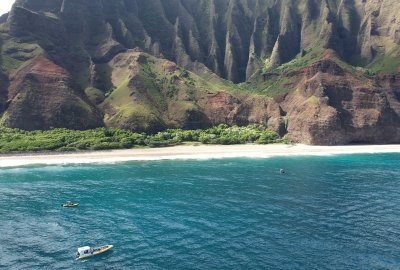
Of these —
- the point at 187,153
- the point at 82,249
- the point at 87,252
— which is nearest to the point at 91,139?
the point at 187,153

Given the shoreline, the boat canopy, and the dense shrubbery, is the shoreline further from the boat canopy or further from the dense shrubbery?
the boat canopy

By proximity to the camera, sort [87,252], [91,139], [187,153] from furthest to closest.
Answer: [91,139] < [187,153] < [87,252]

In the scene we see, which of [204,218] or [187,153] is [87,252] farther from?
[187,153]

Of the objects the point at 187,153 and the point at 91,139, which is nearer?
the point at 187,153

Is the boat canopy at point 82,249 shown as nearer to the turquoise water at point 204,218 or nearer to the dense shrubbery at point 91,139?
the turquoise water at point 204,218

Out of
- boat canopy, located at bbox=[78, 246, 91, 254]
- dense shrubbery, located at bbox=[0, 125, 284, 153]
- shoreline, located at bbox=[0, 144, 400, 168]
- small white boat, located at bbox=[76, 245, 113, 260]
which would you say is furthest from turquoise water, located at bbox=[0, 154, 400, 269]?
dense shrubbery, located at bbox=[0, 125, 284, 153]

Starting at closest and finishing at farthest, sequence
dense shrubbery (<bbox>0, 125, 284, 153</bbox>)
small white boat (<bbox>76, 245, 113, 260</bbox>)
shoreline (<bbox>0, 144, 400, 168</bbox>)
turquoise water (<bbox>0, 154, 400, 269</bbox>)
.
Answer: turquoise water (<bbox>0, 154, 400, 269</bbox>), small white boat (<bbox>76, 245, 113, 260</bbox>), shoreline (<bbox>0, 144, 400, 168</bbox>), dense shrubbery (<bbox>0, 125, 284, 153</bbox>)

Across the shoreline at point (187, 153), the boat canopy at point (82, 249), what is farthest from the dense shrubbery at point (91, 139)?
the boat canopy at point (82, 249)
